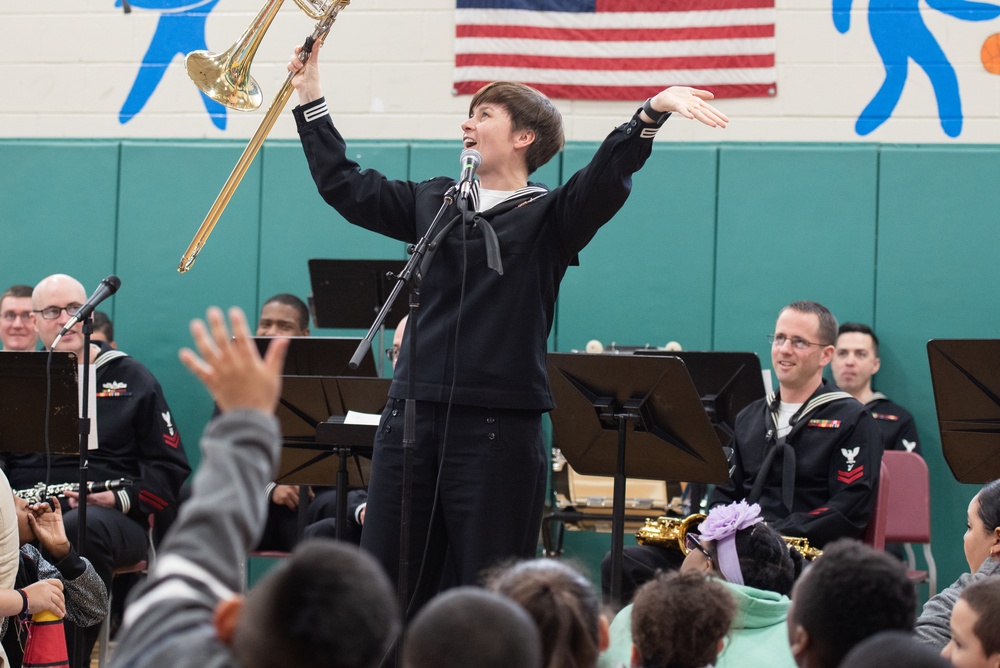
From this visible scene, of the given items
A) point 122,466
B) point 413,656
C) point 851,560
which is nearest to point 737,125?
point 122,466

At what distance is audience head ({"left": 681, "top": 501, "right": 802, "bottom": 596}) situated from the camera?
3.35 m

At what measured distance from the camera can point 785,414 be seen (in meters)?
4.66

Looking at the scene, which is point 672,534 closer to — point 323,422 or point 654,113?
point 323,422

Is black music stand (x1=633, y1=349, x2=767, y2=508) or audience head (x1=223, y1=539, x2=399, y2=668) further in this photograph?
black music stand (x1=633, y1=349, x2=767, y2=508)

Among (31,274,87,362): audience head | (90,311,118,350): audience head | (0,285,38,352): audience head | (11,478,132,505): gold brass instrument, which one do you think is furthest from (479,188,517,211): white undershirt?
(0,285,38,352): audience head

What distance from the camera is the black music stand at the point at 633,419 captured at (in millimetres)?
3596

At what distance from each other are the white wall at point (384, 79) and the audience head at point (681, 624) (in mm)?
4891

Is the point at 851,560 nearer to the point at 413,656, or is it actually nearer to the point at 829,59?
the point at 413,656

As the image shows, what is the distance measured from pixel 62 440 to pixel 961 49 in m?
4.92

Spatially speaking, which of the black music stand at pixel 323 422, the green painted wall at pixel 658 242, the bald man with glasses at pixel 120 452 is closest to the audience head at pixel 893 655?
the black music stand at pixel 323 422

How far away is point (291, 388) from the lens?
13.9ft

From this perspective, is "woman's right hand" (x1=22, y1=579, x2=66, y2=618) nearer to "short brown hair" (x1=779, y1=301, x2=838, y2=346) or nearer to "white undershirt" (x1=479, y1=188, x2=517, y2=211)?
"white undershirt" (x1=479, y1=188, x2=517, y2=211)

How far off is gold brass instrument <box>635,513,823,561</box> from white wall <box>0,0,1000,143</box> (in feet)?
9.34

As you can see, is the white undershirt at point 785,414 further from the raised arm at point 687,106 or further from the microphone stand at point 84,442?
the microphone stand at point 84,442
